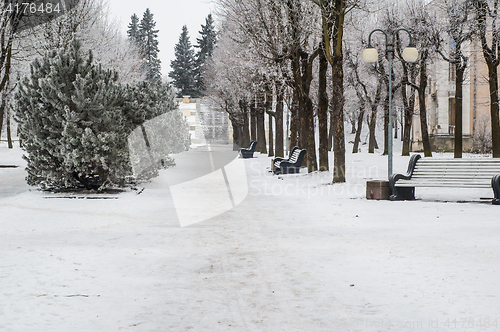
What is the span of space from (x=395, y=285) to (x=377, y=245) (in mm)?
2107

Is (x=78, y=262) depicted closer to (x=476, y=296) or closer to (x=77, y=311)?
(x=77, y=311)

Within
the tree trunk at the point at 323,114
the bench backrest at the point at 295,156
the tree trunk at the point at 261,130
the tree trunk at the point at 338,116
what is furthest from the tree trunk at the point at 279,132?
the tree trunk at the point at 338,116

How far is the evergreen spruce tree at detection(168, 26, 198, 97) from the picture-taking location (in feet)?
334

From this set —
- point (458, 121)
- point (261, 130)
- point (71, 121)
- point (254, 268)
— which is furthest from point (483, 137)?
point (254, 268)

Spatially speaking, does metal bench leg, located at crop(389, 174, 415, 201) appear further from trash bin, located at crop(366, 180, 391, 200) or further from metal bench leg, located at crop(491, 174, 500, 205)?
metal bench leg, located at crop(491, 174, 500, 205)

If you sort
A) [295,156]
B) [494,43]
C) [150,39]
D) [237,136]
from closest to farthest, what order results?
[295,156] < [494,43] < [237,136] < [150,39]

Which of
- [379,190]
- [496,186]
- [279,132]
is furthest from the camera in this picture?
[279,132]

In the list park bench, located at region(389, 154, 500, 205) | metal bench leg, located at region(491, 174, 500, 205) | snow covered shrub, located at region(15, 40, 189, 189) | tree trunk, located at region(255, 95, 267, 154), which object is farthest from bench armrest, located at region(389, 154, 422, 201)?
tree trunk, located at region(255, 95, 267, 154)

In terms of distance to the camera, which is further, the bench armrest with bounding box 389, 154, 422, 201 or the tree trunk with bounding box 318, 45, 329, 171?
the tree trunk with bounding box 318, 45, 329, 171

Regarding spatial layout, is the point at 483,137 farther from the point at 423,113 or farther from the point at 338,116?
the point at 338,116

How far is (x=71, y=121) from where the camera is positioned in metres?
13.2

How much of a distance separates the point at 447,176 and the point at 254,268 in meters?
7.68

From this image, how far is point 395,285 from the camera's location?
570cm

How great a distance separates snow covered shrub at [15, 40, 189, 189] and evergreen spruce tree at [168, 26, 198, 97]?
88594 mm
